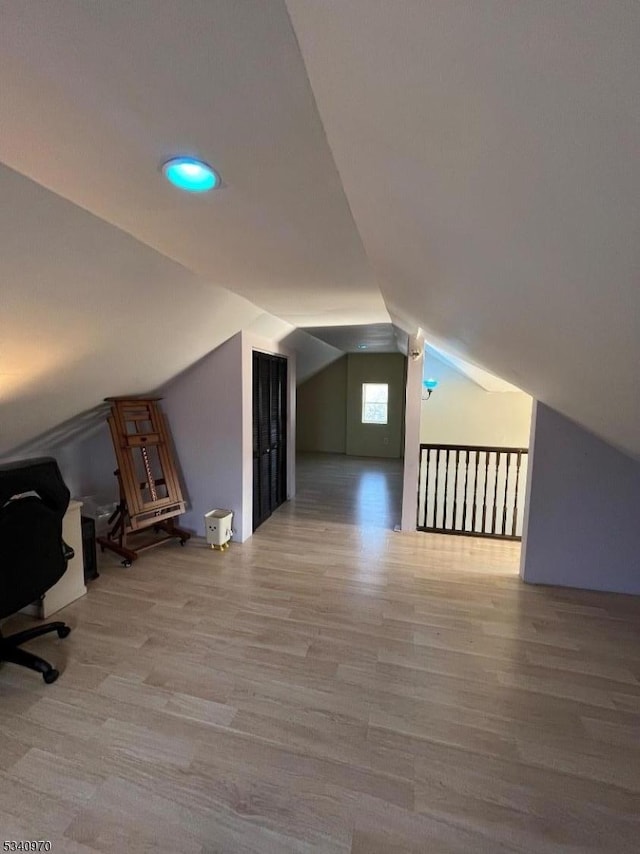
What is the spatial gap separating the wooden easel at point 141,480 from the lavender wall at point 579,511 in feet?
10.2

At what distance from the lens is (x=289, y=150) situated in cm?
108

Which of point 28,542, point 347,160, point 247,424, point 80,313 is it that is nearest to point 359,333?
point 247,424

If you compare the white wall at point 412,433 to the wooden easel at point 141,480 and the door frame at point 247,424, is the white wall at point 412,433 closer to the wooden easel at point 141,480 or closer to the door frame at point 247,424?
the door frame at point 247,424

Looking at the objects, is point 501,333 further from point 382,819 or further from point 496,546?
point 496,546

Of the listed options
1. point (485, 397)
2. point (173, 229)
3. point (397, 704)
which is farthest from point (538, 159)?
point (485, 397)

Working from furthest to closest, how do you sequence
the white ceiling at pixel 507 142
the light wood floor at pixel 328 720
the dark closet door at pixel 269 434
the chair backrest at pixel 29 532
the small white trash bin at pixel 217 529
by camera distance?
the dark closet door at pixel 269 434 → the small white trash bin at pixel 217 529 → the chair backrest at pixel 29 532 → the light wood floor at pixel 328 720 → the white ceiling at pixel 507 142

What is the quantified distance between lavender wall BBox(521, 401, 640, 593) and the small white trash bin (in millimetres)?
2581

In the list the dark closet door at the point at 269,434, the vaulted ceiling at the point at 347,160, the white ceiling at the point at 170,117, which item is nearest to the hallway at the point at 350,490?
the dark closet door at the point at 269,434

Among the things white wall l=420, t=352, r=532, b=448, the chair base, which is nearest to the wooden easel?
the chair base

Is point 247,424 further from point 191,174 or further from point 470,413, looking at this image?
point 470,413

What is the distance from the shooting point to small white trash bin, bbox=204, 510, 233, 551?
11.3 ft

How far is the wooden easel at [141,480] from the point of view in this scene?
3223mm

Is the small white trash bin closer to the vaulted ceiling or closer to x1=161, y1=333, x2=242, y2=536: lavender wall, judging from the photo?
x1=161, y1=333, x2=242, y2=536: lavender wall

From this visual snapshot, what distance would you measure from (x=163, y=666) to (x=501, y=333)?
240 centimetres
